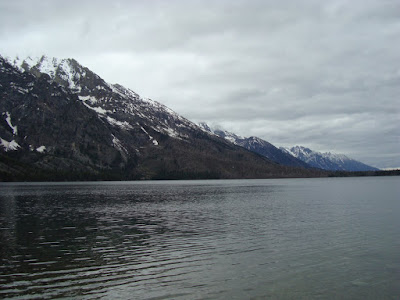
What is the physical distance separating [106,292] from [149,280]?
13.2 ft

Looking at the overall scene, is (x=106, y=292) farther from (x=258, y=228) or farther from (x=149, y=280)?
(x=258, y=228)

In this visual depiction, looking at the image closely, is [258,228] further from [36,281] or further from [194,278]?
[36,281]

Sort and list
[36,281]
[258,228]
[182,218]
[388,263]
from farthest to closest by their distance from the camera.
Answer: [182,218], [258,228], [388,263], [36,281]

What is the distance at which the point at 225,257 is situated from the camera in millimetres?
36656

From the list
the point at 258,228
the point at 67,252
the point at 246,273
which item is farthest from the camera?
the point at 258,228

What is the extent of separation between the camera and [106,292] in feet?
84.9

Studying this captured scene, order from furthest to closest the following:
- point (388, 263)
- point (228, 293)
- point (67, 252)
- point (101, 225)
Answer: point (101, 225), point (67, 252), point (388, 263), point (228, 293)

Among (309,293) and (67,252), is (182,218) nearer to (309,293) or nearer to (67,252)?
(67,252)

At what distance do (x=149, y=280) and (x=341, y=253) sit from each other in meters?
21.5

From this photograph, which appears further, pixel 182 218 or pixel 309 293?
pixel 182 218

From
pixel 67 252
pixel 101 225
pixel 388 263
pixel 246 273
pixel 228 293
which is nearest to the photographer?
pixel 228 293

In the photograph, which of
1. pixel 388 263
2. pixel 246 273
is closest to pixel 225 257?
pixel 246 273

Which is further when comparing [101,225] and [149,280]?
[101,225]

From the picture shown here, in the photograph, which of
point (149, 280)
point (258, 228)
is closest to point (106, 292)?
point (149, 280)
